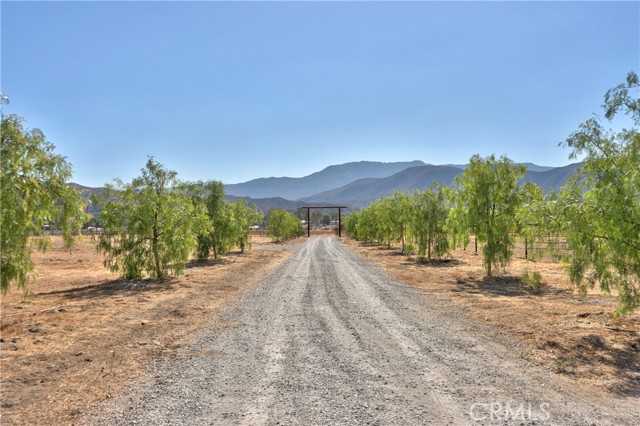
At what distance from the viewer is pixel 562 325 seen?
9.91 m

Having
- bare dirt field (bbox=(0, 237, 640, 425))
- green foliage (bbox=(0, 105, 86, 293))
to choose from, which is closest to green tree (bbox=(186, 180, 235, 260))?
bare dirt field (bbox=(0, 237, 640, 425))

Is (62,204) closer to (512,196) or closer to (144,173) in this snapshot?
(144,173)

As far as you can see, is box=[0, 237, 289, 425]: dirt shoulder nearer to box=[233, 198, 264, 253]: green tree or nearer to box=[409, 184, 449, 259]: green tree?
box=[409, 184, 449, 259]: green tree

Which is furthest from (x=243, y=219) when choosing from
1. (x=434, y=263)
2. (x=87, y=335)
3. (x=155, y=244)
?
(x=87, y=335)

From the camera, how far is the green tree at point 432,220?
93.7ft

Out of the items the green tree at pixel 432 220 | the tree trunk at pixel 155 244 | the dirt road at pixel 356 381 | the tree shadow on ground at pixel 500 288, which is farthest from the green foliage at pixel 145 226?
the green tree at pixel 432 220

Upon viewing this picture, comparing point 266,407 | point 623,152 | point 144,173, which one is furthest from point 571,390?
point 144,173

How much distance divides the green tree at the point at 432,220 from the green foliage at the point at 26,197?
908 inches

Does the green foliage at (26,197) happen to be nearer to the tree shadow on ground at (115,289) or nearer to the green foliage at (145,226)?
the tree shadow on ground at (115,289)

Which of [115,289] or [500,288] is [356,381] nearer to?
[500,288]

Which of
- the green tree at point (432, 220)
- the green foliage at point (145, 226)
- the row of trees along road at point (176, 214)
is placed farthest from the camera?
the green tree at point (432, 220)

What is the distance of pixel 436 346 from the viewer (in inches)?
331
